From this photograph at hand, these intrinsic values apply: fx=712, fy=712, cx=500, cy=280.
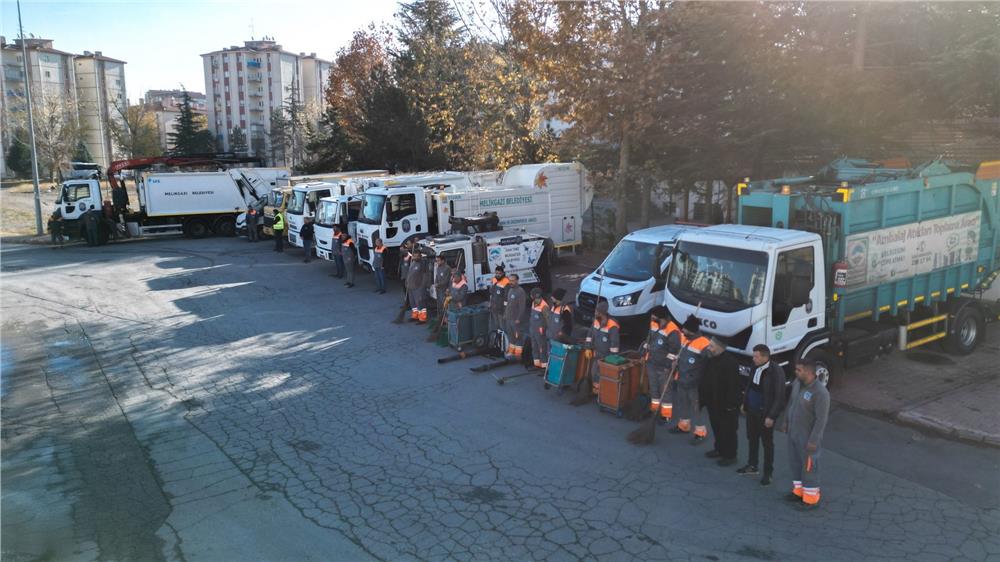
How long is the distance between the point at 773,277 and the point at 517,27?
12479 millimetres

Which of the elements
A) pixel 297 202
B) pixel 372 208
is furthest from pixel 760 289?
pixel 297 202

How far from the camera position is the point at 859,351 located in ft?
34.4

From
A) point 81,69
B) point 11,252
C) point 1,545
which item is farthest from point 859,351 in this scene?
point 81,69

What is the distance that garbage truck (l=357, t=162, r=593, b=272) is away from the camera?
766 inches

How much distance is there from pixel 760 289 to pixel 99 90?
312 feet

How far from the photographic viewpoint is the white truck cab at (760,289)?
9.54 metres

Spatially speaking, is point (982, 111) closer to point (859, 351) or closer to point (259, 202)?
point (859, 351)

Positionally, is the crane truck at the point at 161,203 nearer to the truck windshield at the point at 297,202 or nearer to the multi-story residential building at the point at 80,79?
the truck windshield at the point at 297,202

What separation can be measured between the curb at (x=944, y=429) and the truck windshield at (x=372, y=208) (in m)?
13.4

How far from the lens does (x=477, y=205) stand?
19922 mm

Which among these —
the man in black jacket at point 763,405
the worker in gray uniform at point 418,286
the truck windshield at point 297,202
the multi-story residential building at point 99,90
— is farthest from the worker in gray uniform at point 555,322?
the multi-story residential building at point 99,90

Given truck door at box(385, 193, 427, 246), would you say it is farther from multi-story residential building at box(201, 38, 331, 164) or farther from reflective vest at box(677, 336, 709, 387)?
multi-story residential building at box(201, 38, 331, 164)

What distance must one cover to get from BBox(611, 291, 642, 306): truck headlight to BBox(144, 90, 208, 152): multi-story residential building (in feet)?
217

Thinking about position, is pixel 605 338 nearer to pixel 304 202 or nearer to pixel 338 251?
pixel 338 251
